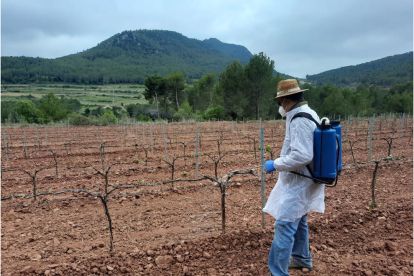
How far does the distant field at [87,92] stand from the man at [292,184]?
2604 inches

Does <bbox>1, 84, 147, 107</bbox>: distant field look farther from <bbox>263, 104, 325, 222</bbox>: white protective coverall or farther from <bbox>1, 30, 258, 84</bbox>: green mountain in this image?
<bbox>263, 104, 325, 222</bbox>: white protective coverall

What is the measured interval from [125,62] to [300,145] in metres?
138

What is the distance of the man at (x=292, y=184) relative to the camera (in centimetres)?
206

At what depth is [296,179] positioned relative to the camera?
2.23 m

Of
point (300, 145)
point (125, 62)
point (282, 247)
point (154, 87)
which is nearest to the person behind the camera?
point (300, 145)

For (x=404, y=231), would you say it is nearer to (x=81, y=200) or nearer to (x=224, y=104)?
(x=81, y=200)

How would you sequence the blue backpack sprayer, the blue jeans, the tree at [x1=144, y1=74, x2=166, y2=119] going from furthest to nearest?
the tree at [x1=144, y1=74, x2=166, y2=119]
the blue jeans
the blue backpack sprayer

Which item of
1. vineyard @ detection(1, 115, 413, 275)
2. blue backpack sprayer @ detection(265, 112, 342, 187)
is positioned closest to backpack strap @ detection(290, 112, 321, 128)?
blue backpack sprayer @ detection(265, 112, 342, 187)

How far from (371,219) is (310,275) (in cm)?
171

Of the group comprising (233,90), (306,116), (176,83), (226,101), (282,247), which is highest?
(176,83)

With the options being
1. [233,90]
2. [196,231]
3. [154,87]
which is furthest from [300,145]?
[154,87]

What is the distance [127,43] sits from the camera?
15575 centimetres

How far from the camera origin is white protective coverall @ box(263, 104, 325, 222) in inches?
80.9

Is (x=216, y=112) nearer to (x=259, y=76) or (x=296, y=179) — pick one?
(x=259, y=76)
